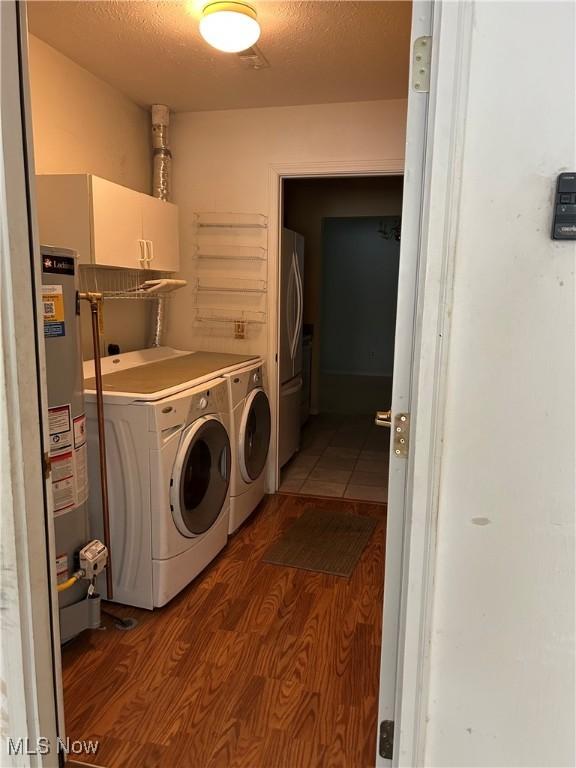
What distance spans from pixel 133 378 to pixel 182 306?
1208 mm

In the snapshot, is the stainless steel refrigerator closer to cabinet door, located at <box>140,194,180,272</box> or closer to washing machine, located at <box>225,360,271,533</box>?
washing machine, located at <box>225,360,271,533</box>

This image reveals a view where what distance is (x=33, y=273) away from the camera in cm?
Result: 126

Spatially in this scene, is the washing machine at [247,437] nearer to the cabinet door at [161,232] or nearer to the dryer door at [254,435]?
the dryer door at [254,435]

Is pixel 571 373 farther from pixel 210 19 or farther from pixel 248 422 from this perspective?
pixel 248 422

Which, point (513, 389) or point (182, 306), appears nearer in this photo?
point (513, 389)

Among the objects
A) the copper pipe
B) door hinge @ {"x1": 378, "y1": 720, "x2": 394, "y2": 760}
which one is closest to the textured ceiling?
the copper pipe

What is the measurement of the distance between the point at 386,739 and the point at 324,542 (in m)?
1.73

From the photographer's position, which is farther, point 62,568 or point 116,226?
point 116,226

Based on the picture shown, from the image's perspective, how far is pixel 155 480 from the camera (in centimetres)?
218

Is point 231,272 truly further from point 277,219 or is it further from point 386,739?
point 386,739

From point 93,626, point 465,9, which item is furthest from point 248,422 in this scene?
point 465,9

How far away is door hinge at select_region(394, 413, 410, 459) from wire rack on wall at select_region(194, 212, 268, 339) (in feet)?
8.13

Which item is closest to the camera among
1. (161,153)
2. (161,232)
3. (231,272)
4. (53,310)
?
(53,310)

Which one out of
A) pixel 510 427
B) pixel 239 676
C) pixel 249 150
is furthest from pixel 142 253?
pixel 510 427
